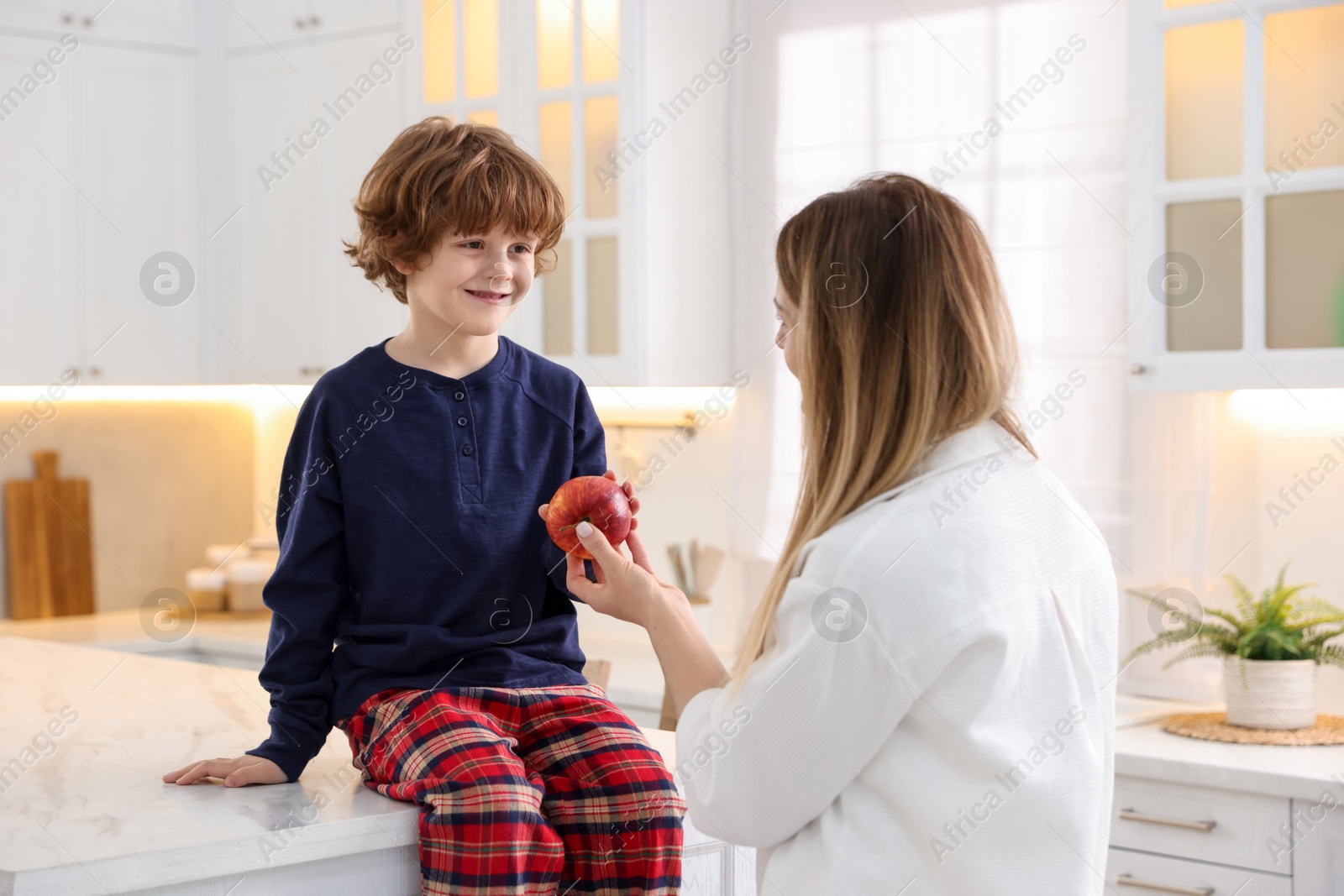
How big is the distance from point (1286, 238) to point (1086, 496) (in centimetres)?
61

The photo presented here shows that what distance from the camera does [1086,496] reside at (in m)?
2.51

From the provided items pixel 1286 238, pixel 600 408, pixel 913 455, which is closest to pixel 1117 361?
pixel 1286 238

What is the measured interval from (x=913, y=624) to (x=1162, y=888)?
1351 mm

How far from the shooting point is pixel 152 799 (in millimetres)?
1262

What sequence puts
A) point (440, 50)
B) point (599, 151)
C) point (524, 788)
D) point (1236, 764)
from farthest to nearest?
1. point (440, 50)
2. point (599, 151)
3. point (1236, 764)
4. point (524, 788)

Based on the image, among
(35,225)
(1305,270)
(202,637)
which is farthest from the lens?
(202,637)

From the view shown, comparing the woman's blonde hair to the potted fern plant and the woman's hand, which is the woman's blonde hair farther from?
the potted fern plant

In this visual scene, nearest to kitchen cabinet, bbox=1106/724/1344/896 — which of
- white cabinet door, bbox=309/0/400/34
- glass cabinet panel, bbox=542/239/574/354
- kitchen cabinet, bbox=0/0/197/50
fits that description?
glass cabinet panel, bbox=542/239/574/354

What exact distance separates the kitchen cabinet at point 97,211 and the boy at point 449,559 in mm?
2061

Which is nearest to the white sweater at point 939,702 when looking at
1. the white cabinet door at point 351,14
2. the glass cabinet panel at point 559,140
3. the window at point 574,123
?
the window at point 574,123

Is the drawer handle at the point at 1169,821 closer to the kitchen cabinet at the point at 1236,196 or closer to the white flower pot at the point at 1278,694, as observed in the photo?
the white flower pot at the point at 1278,694

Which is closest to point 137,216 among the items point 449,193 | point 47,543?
point 47,543

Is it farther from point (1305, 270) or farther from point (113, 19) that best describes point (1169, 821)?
point (113, 19)

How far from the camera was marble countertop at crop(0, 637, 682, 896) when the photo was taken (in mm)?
1081
